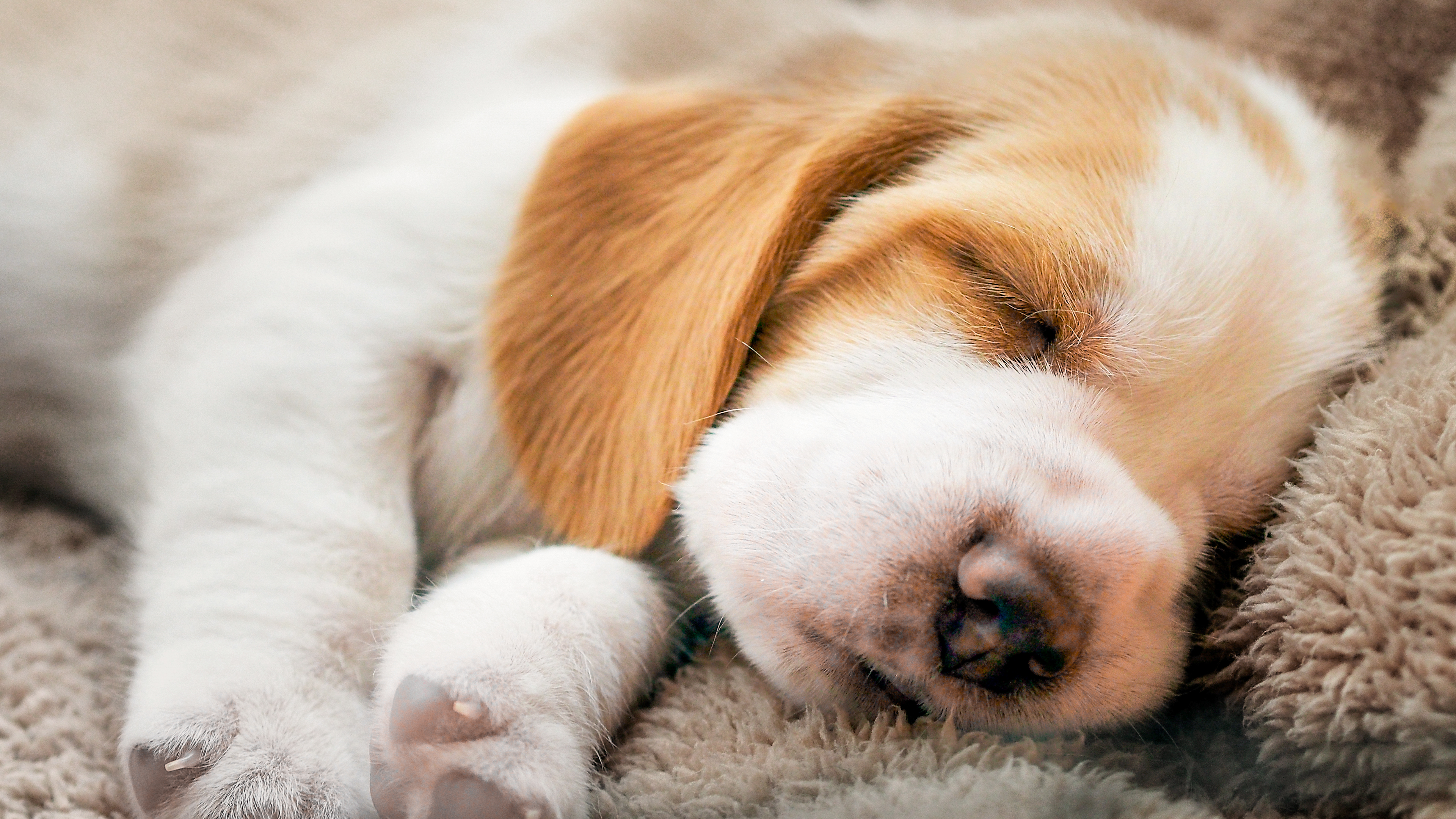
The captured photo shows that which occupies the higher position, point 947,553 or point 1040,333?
point 1040,333

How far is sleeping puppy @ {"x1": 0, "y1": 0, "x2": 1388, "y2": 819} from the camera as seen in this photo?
103 centimetres

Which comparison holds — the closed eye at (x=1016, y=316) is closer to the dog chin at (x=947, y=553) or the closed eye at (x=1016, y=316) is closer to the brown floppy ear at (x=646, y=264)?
the dog chin at (x=947, y=553)

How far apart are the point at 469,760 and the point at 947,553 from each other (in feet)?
1.51

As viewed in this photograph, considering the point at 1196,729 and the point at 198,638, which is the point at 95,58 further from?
the point at 1196,729

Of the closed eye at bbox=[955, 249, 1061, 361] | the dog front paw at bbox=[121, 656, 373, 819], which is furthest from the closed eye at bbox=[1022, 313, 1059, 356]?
the dog front paw at bbox=[121, 656, 373, 819]

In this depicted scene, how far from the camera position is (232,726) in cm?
108

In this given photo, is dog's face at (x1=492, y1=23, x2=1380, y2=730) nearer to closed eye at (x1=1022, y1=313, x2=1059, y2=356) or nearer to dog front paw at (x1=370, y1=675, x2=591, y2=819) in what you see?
closed eye at (x1=1022, y1=313, x2=1059, y2=356)

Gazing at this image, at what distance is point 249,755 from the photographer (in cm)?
106

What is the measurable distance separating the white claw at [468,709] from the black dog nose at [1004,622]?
419 millimetres

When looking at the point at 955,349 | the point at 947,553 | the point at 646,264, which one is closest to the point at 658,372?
the point at 646,264

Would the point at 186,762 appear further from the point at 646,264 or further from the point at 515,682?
the point at 646,264

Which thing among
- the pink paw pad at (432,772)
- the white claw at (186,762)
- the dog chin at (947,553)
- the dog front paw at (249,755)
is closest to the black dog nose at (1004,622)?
the dog chin at (947,553)

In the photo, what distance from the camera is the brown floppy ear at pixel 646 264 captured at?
1.26 meters

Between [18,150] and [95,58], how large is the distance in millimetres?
193
